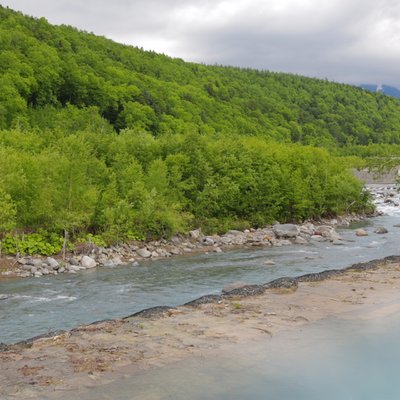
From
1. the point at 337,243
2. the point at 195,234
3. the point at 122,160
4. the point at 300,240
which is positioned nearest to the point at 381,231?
the point at 337,243

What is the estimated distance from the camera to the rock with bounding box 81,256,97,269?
3322 cm

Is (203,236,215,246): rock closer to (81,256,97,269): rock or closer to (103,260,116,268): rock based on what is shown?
(103,260,116,268): rock

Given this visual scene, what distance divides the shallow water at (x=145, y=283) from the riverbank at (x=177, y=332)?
2492 mm

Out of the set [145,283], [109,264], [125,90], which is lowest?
[145,283]

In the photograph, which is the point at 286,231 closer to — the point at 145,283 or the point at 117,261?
the point at 117,261

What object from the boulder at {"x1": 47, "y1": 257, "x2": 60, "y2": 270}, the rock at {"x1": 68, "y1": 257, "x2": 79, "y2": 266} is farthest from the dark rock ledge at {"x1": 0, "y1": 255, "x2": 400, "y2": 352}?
the rock at {"x1": 68, "y1": 257, "x2": 79, "y2": 266}

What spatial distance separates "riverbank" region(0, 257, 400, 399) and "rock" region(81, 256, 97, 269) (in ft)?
39.4

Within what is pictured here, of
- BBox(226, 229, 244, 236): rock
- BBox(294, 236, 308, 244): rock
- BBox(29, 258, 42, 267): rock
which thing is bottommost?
BBox(294, 236, 308, 244): rock

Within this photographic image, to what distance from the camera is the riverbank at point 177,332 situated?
14055mm

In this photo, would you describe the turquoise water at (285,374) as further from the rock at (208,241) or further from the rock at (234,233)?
the rock at (234,233)

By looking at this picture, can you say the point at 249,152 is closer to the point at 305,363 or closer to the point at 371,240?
the point at 371,240

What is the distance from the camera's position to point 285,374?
45.9 ft

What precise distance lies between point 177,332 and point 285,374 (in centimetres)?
496

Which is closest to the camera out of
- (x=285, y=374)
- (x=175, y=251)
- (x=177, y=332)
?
(x=285, y=374)
